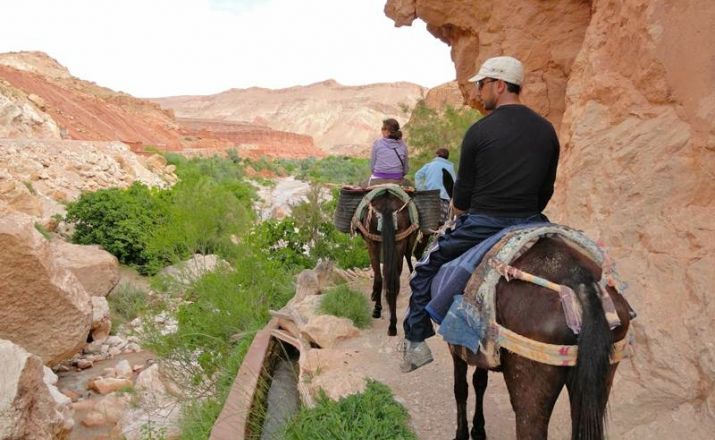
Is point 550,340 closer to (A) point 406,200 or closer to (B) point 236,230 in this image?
(A) point 406,200

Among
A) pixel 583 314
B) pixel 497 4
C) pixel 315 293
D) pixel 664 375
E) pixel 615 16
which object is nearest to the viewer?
pixel 583 314

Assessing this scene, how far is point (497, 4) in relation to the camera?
726 cm

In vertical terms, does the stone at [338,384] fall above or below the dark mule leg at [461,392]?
below

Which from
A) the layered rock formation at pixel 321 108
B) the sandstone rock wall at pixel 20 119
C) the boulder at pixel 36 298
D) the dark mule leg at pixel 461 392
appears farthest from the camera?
the layered rock formation at pixel 321 108

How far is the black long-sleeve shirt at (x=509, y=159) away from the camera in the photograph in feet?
10.4

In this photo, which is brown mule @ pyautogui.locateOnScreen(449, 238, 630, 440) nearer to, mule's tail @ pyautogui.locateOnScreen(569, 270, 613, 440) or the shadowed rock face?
mule's tail @ pyautogui.locateOnScreen(569, 270, 613, 440)

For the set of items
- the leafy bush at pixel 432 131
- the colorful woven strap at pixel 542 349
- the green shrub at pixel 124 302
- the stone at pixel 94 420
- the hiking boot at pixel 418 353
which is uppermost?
the leafy bush at pixel 432 131

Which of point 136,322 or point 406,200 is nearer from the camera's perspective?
point 406,200

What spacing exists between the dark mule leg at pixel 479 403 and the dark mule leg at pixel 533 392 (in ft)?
3.61

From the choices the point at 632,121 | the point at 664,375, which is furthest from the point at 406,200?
the point at 664,375

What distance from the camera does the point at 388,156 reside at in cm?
702

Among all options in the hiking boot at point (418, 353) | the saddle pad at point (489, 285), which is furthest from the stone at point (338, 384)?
the saddle pad at point (489, 285)

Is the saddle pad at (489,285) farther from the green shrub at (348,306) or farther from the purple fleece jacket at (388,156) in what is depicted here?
the purple fleece jacket at (388,156)

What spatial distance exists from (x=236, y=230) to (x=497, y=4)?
524 centimetres
